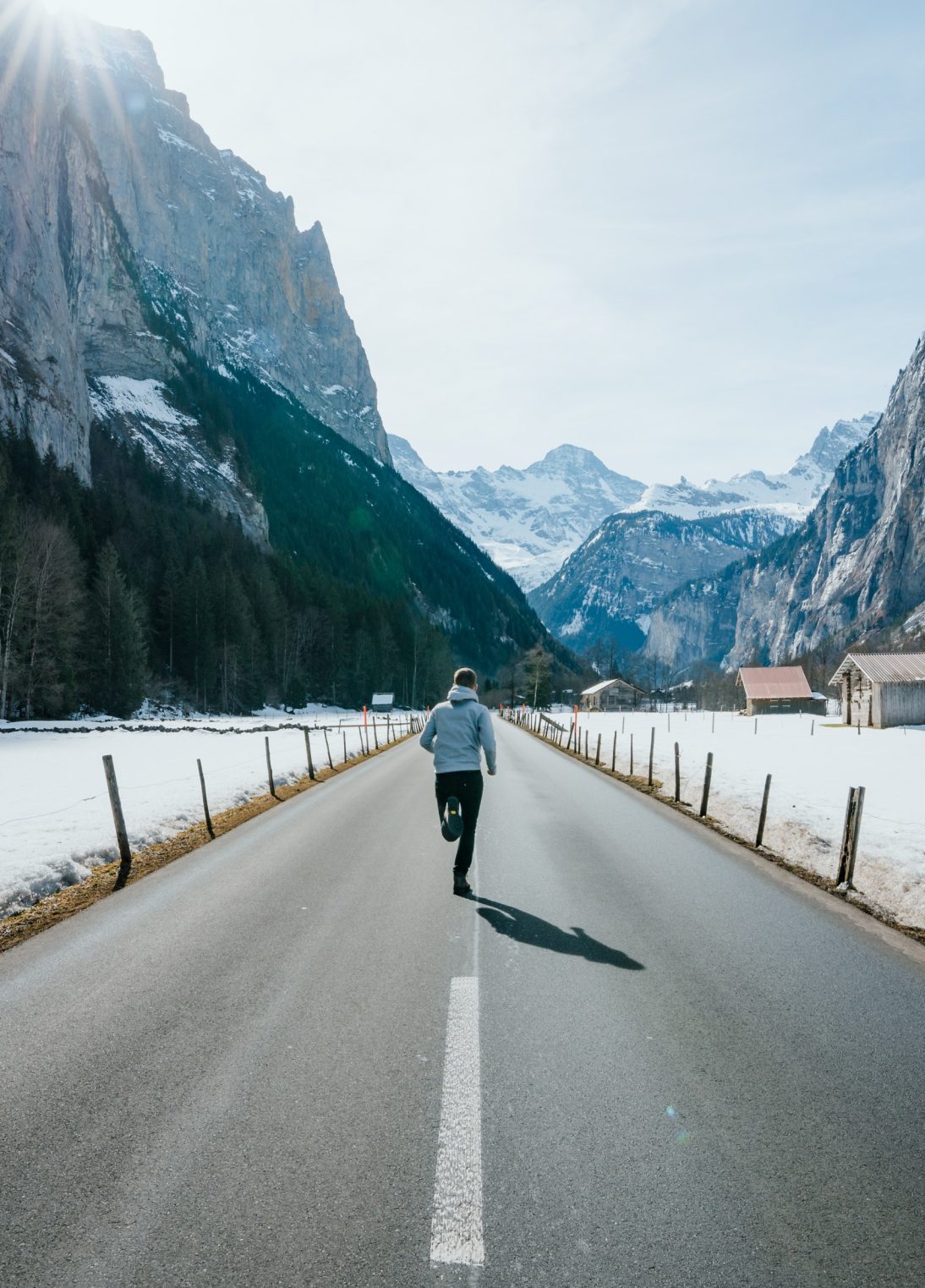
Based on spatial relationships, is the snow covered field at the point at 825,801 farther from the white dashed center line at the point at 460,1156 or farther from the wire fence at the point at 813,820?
the white dashed center line at the point at 460,1156

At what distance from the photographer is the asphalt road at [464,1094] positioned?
2.49 m

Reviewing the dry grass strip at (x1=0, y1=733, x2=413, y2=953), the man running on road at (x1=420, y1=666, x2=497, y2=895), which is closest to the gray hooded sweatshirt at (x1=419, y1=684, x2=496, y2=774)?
the man running on road at (x1=420, y1=666, x2=497, y2=895)

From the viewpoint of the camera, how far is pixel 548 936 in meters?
6.08

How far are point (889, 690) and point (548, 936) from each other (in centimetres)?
5867

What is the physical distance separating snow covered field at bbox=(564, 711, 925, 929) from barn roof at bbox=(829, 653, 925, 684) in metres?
23.6

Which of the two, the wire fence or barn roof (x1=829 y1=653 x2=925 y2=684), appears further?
barn roof (x1=829 y1=653 x2=925 y2=684)

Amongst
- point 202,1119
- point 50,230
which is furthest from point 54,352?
point 202,1119

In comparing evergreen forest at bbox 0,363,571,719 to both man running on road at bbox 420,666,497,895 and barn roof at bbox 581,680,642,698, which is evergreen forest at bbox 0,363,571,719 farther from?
man running on road at bbox 420,666,497,895

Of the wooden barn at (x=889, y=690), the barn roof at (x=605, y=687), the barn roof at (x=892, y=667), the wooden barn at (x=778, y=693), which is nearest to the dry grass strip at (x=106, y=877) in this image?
the wooden barn at (x=889, y=690)

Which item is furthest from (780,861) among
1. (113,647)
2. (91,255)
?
(91,255)

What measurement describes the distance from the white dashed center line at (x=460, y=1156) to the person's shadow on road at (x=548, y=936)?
5.11ft

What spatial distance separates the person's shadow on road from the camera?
5559 millimetres

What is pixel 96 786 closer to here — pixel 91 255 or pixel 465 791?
pixel 465 791

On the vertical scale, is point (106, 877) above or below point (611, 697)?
above
